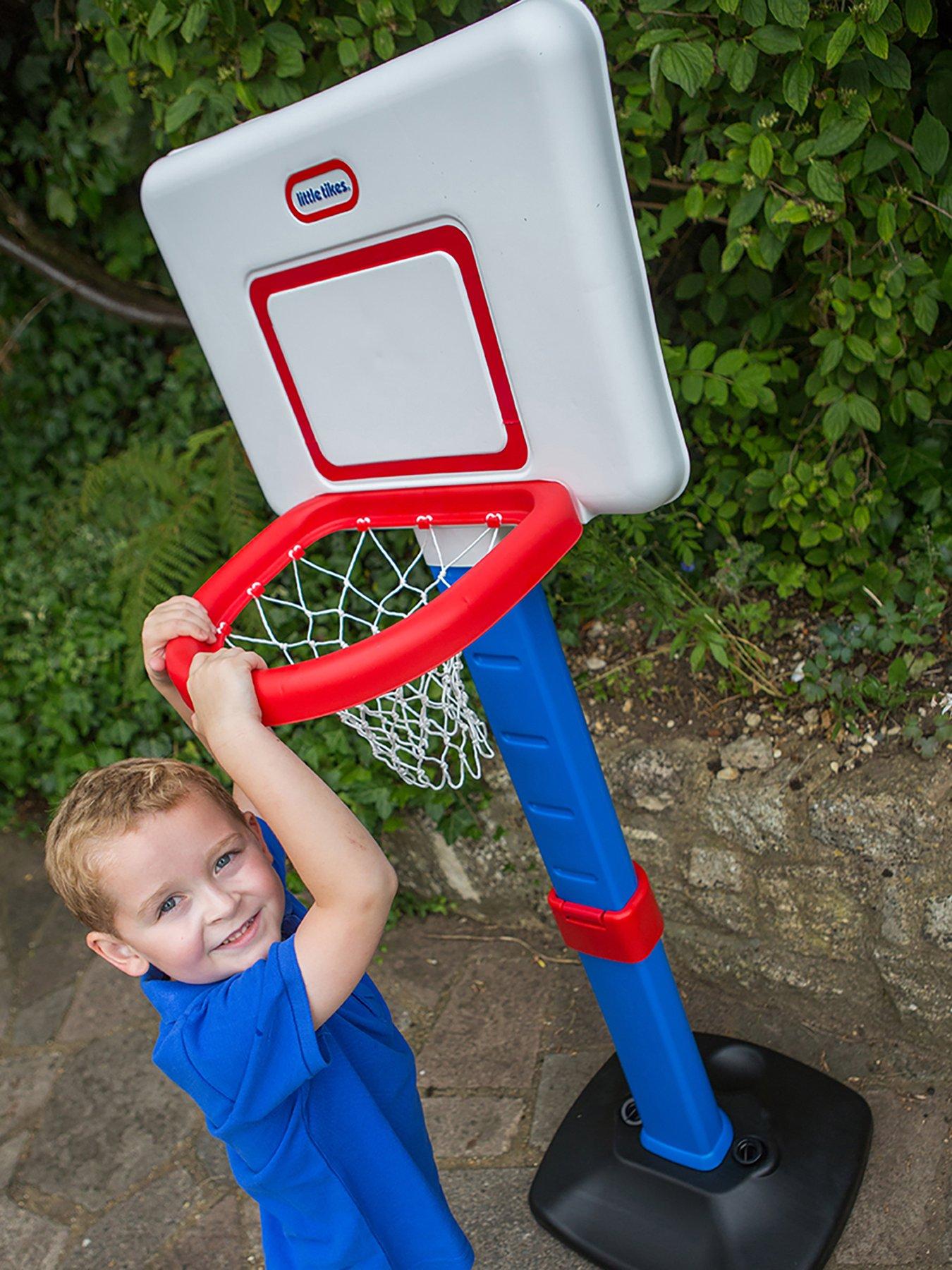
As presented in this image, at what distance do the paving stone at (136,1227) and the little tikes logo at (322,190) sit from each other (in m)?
1.94

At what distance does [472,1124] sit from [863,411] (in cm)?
162

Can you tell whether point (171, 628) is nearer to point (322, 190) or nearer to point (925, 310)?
point (322, 190)

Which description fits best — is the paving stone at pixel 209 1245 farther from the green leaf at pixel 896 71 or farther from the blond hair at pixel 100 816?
the green leaf at pixel 896 71

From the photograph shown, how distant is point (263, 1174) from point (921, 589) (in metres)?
1.67

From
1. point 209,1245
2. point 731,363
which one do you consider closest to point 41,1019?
point 209,1245

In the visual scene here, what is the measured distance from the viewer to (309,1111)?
1434mm

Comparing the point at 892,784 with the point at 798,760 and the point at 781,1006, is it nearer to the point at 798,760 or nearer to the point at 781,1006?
the point at 798,760

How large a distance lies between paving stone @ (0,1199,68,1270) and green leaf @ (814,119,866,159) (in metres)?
2.53

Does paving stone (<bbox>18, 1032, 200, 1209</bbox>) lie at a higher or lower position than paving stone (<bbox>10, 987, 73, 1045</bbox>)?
higher

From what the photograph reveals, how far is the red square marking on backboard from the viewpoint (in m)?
1.30

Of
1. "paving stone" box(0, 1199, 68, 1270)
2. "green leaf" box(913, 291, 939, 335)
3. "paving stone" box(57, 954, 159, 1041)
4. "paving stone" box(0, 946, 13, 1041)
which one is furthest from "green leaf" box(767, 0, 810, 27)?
"paving stone" box(0, 946, 13, 1041)

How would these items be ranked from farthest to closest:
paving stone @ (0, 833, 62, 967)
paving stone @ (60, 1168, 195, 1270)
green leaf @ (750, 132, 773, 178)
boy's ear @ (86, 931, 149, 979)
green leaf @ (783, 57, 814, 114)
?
paving stone @ (0, 833, 62, 967), paving stone @ (60, 1168, 195, 1270), green leaf @ (750, 132, 773, 178), green leaf @ (783, 57, 814, 114), boy's ear @ (86, 931, 149, 979)

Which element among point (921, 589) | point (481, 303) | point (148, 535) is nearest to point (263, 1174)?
point (481, 303)

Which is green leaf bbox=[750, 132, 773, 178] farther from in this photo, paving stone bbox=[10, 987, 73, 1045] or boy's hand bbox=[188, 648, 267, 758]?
paving stone bbox=[10, 987, 73, 1045]
